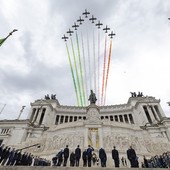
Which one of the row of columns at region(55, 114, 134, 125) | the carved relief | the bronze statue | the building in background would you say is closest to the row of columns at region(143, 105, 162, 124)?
the building in background

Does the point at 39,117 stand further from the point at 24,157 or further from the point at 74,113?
the point at 24,157

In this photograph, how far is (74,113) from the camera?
49.7 m

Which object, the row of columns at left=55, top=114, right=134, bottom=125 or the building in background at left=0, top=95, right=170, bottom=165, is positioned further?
the row of columns at left=55, top=114, right=134, bottom=125

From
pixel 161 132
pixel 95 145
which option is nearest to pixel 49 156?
pixel 95 145

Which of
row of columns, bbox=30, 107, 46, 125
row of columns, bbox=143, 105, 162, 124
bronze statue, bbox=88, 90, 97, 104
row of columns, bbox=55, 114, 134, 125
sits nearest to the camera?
bronze statue, bbox=88, 90, 97, 104

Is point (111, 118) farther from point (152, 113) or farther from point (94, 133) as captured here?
point (94, 133)

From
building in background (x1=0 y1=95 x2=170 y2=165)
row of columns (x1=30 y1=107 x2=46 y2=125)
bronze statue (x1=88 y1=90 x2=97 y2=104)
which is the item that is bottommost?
building in background (x1=0 y1=95 x2=170 y2=165)

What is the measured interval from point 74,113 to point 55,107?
21.6ft

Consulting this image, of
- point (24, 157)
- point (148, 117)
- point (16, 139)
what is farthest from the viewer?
point (148, 117)

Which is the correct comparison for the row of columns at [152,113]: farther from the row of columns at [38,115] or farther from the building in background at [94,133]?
the row of columns at [38,115]

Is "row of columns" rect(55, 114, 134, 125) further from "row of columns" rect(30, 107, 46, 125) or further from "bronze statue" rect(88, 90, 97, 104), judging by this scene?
"bronze statue" rect(88, 90, 97, 104)

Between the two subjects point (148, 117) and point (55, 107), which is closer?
point (148, 117)

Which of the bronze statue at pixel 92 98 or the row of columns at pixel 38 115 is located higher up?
the row of columns at pixel 38 115

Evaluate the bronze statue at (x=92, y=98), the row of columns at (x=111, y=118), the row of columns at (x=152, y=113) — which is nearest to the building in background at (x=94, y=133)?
the row of columns at (x=152, y=113)
